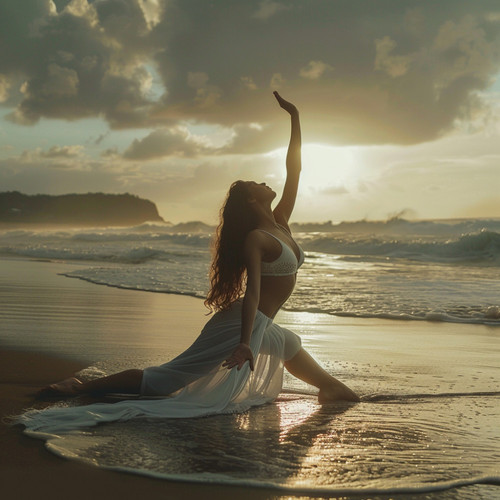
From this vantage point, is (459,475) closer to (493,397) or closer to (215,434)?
(215,434)

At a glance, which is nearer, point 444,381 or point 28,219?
point 444,381

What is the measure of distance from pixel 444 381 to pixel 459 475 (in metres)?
2.50

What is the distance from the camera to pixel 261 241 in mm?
4449

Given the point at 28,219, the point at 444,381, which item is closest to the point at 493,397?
the point at 444,381

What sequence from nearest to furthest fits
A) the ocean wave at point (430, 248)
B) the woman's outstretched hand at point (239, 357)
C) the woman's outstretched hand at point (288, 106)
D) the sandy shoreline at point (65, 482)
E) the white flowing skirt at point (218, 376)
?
the sandy shoreline at point (65, 482)
the woman's outstretched hand at point (239, 357)
the white flowing skirt at point (218, 376)
the woman's outstretched hand at point (288, 106)
the ocean wave at point (430, 248)

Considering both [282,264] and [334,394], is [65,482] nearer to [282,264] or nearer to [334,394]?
[282,264]

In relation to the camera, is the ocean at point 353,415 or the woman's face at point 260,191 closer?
the ocean at point 353,415

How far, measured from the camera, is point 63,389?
4684mm

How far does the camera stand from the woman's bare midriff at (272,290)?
15.4 feet

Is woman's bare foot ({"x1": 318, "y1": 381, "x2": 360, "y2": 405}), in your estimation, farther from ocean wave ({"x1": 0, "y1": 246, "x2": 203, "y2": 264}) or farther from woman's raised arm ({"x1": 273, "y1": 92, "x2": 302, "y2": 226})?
ocean wave ({"x1": 0, "y1": 246, "x2": 203, "y2": 264})

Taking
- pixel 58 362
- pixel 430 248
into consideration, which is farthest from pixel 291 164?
pixel 430 248

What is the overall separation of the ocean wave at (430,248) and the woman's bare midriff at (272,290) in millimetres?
20860

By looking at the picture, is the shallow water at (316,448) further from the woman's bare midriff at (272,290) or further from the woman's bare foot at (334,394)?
the woman's bare midriff at (272,290)

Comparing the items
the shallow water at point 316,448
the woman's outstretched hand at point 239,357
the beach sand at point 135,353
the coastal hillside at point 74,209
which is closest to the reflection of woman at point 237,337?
the shallow water at point 316,448
